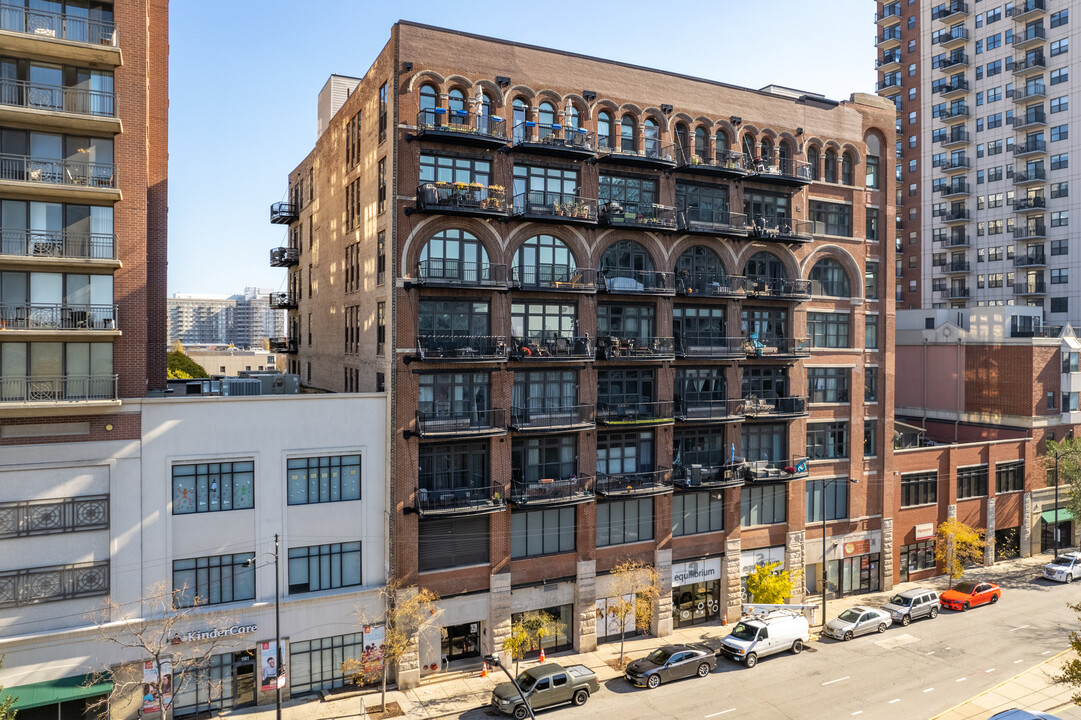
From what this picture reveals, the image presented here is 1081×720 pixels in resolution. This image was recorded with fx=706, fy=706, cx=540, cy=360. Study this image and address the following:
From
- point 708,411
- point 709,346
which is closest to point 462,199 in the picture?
point 709,346

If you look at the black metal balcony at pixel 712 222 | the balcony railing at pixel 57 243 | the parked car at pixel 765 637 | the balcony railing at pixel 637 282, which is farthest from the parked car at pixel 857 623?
the balcony railing at pixel 57 243

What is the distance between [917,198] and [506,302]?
64.1 meters

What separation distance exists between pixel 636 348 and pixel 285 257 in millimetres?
31871

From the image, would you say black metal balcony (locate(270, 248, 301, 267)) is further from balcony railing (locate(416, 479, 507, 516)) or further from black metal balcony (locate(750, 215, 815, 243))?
black metal balcony (locate(750, 215, 815, 243))

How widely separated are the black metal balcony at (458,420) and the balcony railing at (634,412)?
5952 mm

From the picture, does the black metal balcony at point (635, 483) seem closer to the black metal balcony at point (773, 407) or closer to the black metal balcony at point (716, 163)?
the black metal balcony at point (773, 407)

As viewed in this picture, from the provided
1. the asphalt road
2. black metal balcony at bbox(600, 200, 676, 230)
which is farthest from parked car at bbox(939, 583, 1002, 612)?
black metal balcony at bbox(600, 200, 676, 230)

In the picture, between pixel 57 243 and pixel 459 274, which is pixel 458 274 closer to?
pixel 459 274

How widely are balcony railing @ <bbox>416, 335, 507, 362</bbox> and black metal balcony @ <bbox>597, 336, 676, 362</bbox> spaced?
19.1ft

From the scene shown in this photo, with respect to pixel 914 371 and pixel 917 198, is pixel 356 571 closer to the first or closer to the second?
pixel 914 371

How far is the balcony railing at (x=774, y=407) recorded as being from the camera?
42812 millimetres

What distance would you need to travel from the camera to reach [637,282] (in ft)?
132

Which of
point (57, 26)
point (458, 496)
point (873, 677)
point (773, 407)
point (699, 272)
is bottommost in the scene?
point (873, 677)

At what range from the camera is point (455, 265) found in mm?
35469
